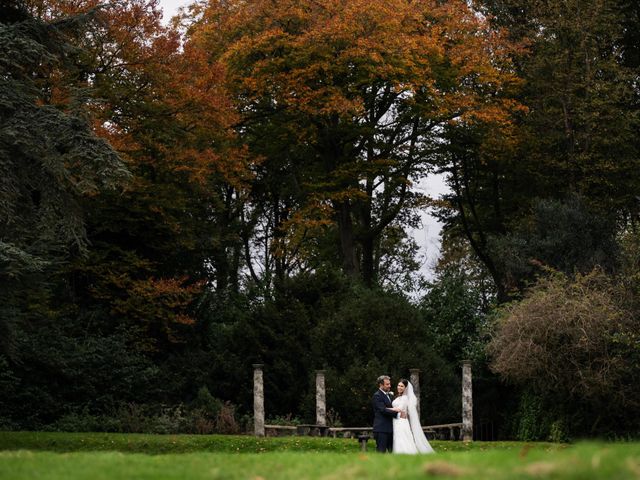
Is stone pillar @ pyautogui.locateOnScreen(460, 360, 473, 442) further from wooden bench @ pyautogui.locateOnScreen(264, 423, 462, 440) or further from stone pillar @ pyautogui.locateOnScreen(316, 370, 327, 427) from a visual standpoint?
stone pillar @ pyautogui.locateOnScreen(316, 370, 327, 427)

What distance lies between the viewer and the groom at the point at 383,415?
18.0 m

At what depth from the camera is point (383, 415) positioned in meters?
18.1

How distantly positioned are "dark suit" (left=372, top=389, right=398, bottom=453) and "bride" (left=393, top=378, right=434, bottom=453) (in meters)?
0.11

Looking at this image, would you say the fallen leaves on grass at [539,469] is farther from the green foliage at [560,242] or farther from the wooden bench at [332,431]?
the green foliage at [560,242]

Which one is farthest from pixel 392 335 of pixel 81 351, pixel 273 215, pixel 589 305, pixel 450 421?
pixel 273 215

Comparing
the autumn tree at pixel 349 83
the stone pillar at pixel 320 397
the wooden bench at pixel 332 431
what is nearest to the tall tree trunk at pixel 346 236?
the autumn tree at pixel 349 83

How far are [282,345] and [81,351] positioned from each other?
6.93m

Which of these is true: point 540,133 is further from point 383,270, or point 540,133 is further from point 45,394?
point 45,394

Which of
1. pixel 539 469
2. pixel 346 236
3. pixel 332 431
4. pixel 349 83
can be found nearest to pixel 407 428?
pixel 332 431

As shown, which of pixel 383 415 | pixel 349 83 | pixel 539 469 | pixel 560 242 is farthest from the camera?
pixel 349 83

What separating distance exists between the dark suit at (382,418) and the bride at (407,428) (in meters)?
0.11

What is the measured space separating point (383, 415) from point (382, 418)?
82mm

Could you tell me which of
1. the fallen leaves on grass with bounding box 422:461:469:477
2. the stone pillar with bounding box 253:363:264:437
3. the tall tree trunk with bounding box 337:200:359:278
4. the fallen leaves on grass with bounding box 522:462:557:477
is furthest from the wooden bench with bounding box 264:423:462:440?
the fallen leaves on grass with bounding box 522:462:557:477

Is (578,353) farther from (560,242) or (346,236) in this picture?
(346,236)
